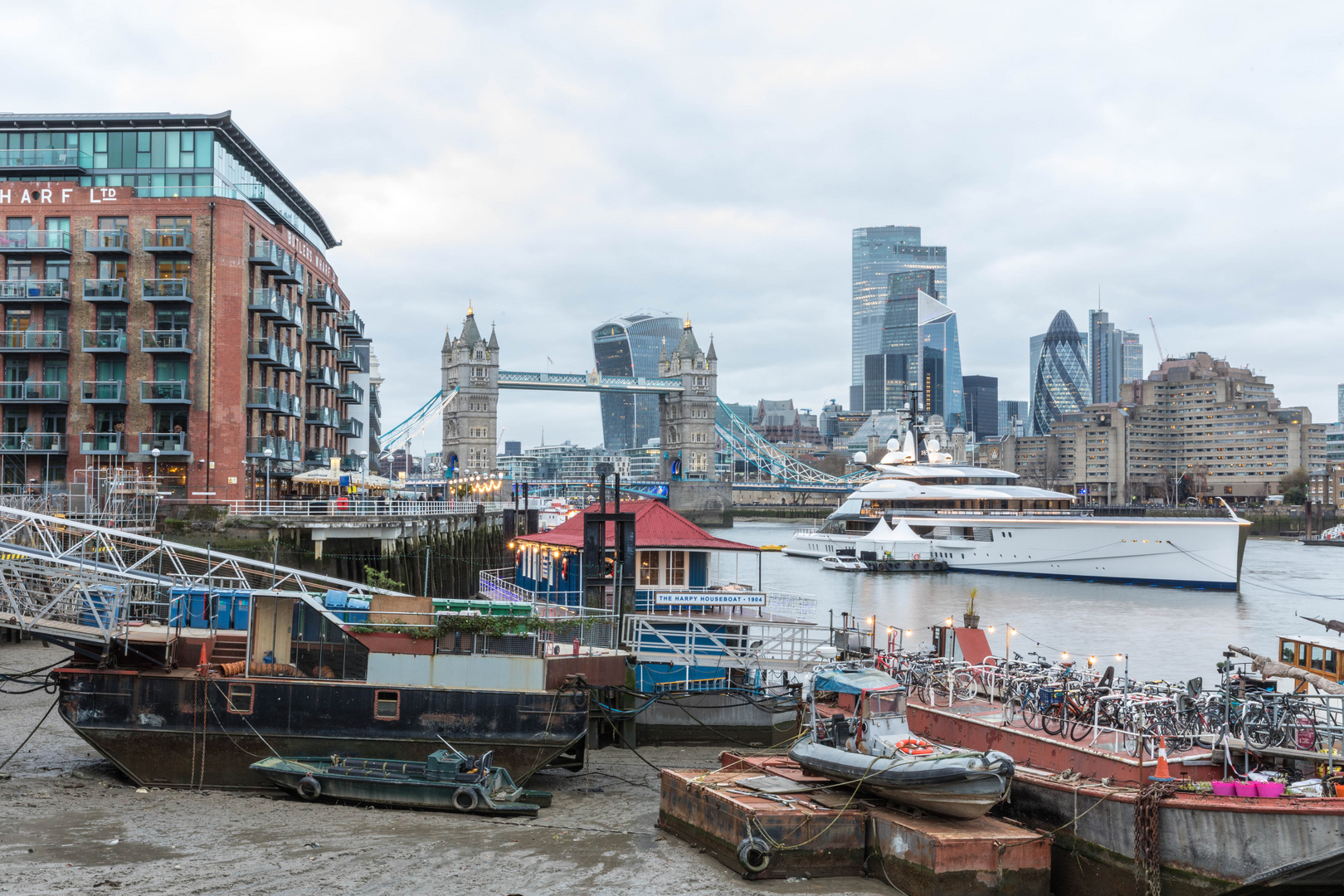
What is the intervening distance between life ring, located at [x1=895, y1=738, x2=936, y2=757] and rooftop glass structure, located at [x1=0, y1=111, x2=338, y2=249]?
53.1 m

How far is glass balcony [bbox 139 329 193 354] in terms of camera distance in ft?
170

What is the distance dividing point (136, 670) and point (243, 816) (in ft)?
15.2

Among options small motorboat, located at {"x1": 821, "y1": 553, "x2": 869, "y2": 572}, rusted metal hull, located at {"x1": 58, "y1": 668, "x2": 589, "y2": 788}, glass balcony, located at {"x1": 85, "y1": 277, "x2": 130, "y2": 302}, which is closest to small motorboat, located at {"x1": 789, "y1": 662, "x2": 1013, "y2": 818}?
rusted metal hull, located at {"x1": 58, "y1": 668, "x2": 589, "y2": 788}

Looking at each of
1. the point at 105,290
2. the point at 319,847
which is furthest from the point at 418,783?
the point at 105,290

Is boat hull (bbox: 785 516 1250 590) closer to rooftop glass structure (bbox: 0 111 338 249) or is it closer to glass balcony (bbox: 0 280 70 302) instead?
rooftop glass structure (bbox: 0 111 338 249)

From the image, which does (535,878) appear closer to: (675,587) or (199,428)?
(675,587)

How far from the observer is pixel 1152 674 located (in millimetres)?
40000

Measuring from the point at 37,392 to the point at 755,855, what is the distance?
47.2 metres

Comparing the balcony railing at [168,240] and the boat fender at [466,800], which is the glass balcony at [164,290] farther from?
the boat fender at [466,800]

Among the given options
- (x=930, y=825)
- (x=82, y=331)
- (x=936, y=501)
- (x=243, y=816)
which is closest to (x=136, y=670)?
(x=243, y=816)

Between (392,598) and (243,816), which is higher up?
(392,598)

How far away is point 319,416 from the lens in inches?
2689

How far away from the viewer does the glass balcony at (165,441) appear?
5166 centimetres

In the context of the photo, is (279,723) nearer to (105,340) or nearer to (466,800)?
(466,800)
